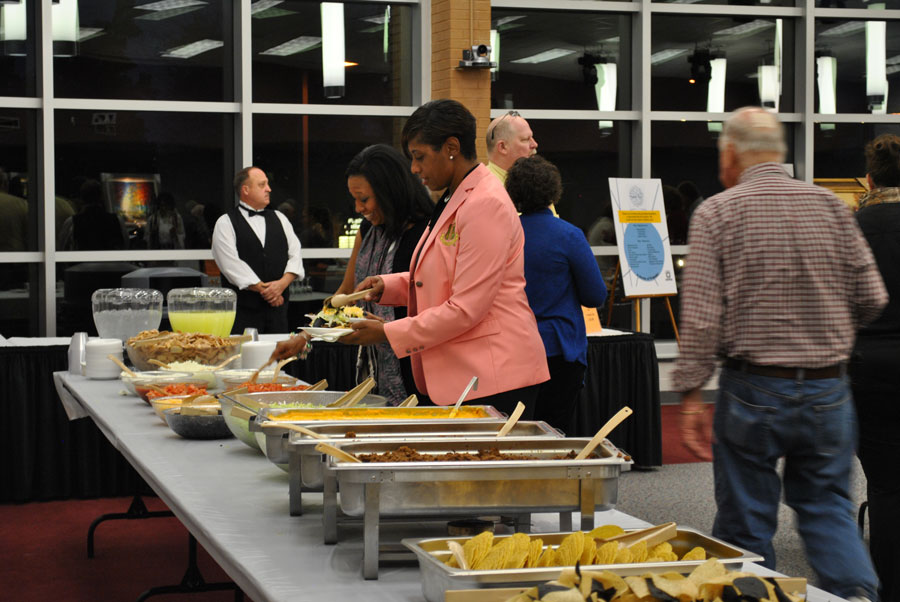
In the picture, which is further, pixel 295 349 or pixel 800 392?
pixel 295 349

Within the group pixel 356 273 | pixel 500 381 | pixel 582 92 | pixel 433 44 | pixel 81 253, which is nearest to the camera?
pixel 500 381

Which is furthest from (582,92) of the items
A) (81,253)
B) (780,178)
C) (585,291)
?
(780,178)

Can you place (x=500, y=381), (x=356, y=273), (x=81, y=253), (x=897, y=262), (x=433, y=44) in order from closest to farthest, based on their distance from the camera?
(x=500, y=381) → (x=897, y=262) → (x=356, y=273) → (x=81, y=253) → (x=433, y=44)

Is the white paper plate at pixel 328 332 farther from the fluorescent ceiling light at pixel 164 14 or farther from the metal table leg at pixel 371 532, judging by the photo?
the fluorescent ceiling light at pixel 164 14

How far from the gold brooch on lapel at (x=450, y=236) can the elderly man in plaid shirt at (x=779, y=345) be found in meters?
0.48

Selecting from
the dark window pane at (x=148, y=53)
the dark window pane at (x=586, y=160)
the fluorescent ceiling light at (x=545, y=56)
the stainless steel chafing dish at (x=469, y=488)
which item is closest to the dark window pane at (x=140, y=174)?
the dark window pane at (x=148, y=53)

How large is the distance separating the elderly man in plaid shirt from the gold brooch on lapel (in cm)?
48

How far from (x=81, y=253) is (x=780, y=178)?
5.21 metres

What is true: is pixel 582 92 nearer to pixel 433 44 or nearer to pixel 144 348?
pixel 433 44

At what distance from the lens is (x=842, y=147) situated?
8.29 meters

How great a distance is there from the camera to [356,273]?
3.27 meters

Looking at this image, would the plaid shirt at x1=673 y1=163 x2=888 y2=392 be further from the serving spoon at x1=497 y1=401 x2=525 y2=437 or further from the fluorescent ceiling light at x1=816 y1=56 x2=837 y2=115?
the fluorescent ceiling light at x1=816 y1=56 x2=837 y2=115

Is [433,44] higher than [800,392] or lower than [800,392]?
higher

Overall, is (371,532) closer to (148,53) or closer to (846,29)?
(148,53)
